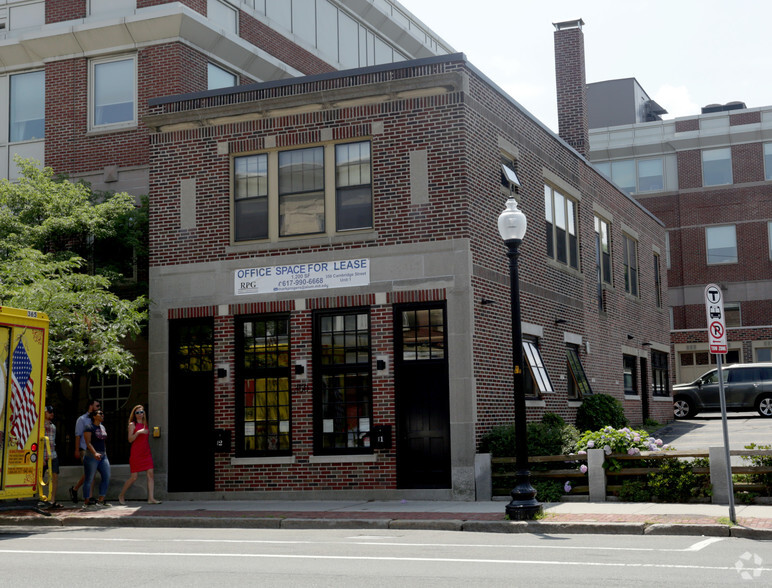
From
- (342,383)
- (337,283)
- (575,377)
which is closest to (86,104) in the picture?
(337,283)

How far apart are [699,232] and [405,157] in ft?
120

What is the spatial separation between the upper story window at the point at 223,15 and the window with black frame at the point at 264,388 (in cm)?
927

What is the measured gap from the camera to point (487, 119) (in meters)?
19.4

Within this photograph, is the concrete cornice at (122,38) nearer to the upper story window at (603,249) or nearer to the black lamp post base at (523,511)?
the upper story window at (603,249)

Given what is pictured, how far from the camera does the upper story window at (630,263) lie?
30.1 m

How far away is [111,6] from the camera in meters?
24.5

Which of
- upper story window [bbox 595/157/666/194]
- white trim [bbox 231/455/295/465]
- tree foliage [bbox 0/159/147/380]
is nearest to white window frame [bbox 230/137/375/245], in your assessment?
tree foliage [bbox 0/159/147/380]

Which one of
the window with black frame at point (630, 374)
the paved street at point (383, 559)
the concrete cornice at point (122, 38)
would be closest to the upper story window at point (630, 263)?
the window with black frame at point (630, 374)

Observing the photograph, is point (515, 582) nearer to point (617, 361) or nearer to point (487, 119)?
point (487, 119)

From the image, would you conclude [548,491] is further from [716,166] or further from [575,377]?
[716,166]

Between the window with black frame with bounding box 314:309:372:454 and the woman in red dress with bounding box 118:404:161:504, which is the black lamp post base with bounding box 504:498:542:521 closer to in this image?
the window with black frame with bounding box 314:309:372:454

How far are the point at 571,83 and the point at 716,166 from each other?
88.8ft

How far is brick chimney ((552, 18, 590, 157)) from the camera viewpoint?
26844mm

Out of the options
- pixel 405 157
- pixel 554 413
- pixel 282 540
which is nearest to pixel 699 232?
pixel 554 413
